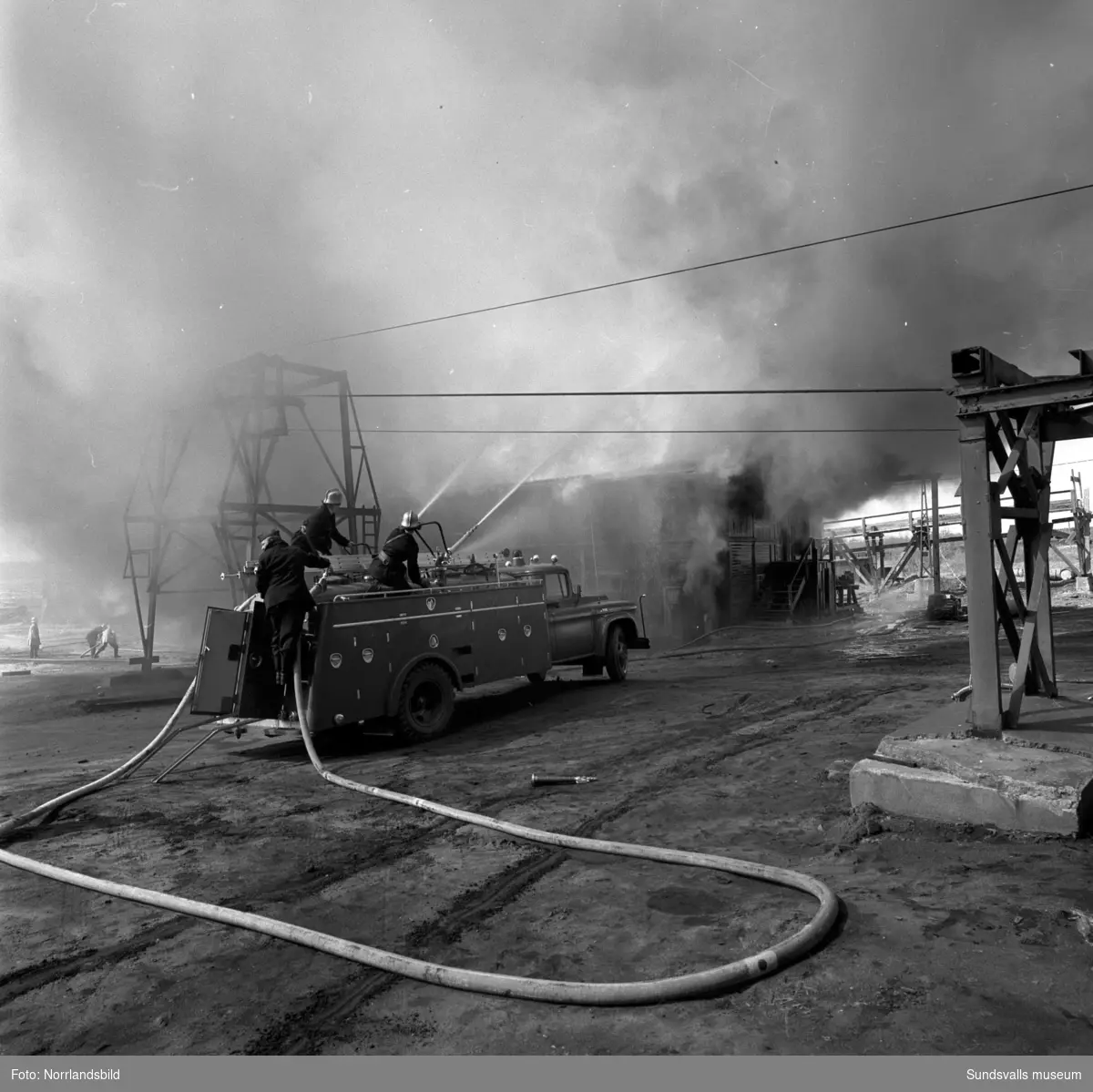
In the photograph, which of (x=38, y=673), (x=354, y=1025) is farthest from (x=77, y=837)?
(x=38, y=673)

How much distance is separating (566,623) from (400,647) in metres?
3.62

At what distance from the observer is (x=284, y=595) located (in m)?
7.50

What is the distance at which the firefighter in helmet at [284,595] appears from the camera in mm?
7551

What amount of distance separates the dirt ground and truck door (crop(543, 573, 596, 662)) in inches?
121

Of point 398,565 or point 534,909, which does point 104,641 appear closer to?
point 398,565

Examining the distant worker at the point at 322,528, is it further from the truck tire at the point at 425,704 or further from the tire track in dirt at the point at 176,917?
the tire track in dirt at the point at 176,917

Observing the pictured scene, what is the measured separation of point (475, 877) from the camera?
4590mm

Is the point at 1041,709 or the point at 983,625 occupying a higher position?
the point at 983,625

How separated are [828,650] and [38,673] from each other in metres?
19.6

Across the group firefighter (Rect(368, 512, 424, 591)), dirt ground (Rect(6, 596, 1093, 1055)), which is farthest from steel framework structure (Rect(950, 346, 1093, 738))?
firefighter (Rect(368, 512, 424, 591))

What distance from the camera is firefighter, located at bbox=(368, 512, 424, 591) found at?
8.98m

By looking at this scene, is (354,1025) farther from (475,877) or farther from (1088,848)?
(1088,848)

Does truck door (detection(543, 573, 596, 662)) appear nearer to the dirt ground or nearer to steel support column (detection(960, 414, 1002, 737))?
the dirt ground

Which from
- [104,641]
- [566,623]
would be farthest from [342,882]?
[104,641]
